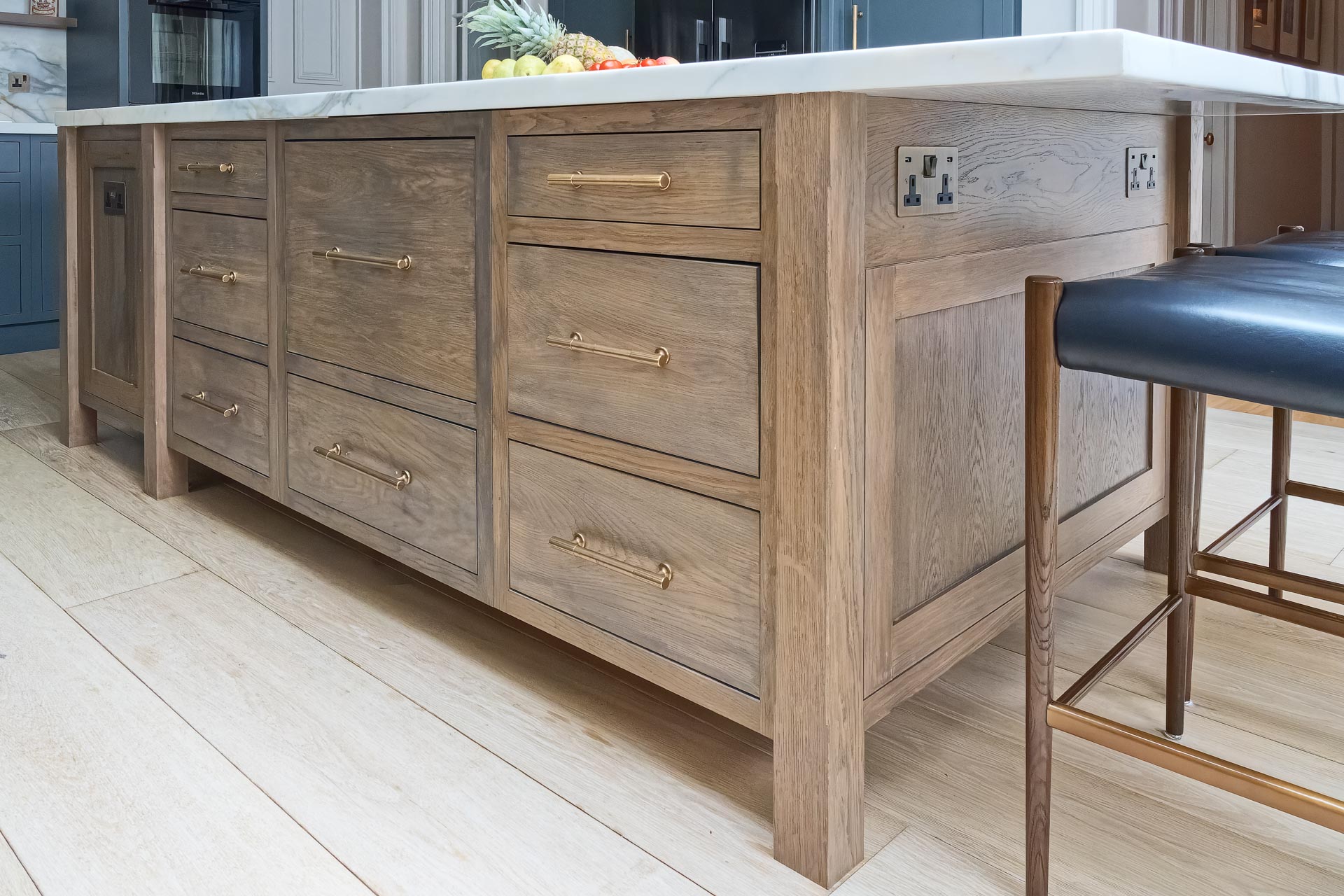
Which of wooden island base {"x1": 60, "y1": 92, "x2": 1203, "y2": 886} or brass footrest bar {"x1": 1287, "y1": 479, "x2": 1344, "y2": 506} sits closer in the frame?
wooden island base {"x1": 60, "y1": 92, "x2": 1203, "y2": 886}

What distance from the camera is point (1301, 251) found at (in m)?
1.31

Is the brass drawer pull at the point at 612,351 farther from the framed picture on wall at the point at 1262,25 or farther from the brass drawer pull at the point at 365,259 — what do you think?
the framed picture on wall at the point at 1262,25

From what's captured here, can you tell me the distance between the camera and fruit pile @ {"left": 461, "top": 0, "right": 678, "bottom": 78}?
1511mm

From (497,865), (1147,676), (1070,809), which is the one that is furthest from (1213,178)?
(497,865)

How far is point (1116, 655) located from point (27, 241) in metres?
4.18

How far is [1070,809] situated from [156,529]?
1704 millimetres

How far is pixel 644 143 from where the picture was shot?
41.8 inches

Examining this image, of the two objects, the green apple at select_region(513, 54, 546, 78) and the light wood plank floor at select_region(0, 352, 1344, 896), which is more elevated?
the green apple at select_region(513, 54, 546, 78)

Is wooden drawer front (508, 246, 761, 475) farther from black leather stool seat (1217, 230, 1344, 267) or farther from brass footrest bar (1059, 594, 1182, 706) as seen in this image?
black leather stool seat (1217, 230, 1344, 267)

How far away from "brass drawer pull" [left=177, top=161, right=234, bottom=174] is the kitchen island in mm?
169

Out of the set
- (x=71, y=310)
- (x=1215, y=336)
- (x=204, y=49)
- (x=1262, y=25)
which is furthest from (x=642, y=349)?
(x=1262, y=25)

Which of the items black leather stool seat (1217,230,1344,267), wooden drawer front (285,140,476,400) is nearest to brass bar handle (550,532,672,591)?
wooden drawer front (285,140,476,400)

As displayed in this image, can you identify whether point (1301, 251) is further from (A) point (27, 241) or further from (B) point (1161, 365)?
(A) point (27, 241)

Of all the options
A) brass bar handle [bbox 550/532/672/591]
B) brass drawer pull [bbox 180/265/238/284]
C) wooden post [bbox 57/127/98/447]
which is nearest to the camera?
brass bar handle [bbox 550/532/672/591]
